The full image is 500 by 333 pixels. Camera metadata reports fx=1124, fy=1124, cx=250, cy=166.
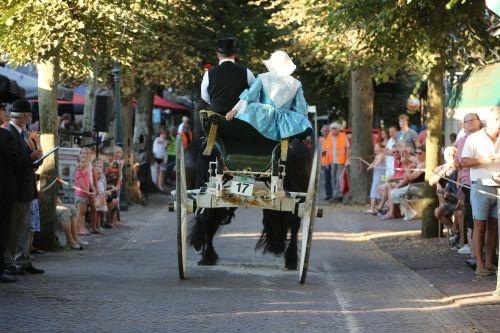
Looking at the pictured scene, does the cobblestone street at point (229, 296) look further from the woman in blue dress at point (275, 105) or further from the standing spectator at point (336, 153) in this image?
the standing spectator at point (336, 153)

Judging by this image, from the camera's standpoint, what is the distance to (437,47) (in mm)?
16906

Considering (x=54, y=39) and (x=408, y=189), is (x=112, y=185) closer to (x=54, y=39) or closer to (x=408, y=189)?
(x=408, y=189)

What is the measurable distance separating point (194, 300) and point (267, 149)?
2.21 m

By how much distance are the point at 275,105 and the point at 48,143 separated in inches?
205

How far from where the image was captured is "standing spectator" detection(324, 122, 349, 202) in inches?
1184

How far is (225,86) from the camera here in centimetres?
1262

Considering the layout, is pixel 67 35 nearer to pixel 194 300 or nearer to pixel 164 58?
pixel 194 300

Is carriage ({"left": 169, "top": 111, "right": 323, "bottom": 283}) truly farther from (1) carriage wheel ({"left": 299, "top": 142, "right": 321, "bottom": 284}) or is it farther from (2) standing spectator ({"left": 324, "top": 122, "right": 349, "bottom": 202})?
(2) standing spectator ({"left": 324, "top": 122, "right": 349, "bottom": 202})

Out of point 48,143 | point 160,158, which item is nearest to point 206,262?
point 48,143

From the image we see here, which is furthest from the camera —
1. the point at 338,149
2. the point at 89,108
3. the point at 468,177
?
the point at 338,149

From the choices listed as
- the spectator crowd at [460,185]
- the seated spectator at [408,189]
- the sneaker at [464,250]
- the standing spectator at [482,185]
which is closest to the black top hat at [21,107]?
the spectator crowd at [460,185]

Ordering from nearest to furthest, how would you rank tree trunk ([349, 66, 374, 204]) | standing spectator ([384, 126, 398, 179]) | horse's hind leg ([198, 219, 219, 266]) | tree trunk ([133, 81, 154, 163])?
horse's hind leg ([198, 219, 219, 266])
standing spectator ([384, 126, 398, 179])
tree trunk ([349, 66, 374, 204])
tree trunk ([133, 81, 154, 163])

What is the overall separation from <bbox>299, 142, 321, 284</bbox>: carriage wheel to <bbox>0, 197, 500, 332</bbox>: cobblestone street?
0.28 meters

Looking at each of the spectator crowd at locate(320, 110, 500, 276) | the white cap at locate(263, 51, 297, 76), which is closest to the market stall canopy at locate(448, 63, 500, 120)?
the spectator crowd at locate(320, 110, 500, 276)
